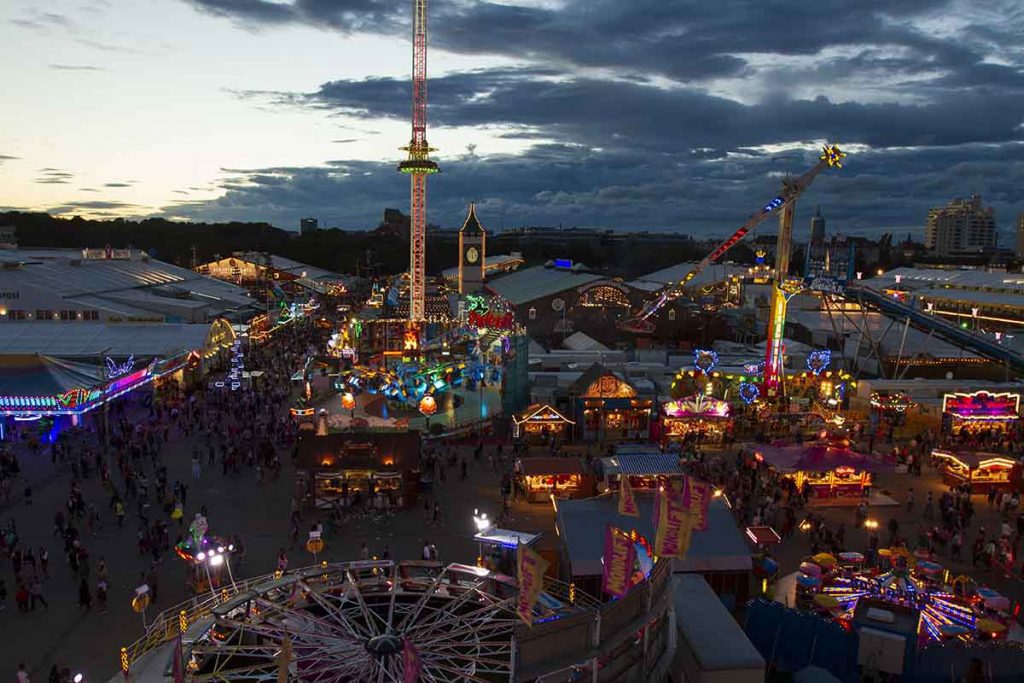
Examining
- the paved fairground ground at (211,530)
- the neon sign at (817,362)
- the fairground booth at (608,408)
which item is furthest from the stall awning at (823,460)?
the neon sign at (817,362)

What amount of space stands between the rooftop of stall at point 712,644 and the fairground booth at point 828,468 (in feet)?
38.4

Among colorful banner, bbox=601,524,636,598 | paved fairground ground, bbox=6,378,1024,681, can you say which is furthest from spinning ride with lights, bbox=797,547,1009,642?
colorful banner, bbox=601,524,636,598

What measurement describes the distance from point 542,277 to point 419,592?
157 ft

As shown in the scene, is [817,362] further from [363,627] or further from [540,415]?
[363,627]

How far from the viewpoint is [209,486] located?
67.0ft

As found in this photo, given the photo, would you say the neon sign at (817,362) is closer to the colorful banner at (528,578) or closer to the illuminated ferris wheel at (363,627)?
the illuminated ferris wheel at (363,627)

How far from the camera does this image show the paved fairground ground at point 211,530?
497 inches

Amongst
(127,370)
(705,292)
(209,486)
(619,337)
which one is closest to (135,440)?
(127,370)

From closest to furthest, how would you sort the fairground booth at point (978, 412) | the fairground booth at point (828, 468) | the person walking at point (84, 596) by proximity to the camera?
the person walking at point (84, 596) < the fairground booth at point (828, 468) < the fairground booth at point (978, 412)

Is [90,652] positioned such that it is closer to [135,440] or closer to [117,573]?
[117,573]

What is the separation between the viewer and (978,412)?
26203 millimetres

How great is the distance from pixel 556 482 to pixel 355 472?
5274 millimetres

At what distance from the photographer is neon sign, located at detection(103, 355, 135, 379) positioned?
25.6m

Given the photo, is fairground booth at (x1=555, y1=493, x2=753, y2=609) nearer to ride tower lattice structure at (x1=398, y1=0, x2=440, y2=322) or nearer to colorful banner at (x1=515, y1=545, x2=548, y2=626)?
colorful banner at (x1=515, y1=545, x2=548, y2=626)
